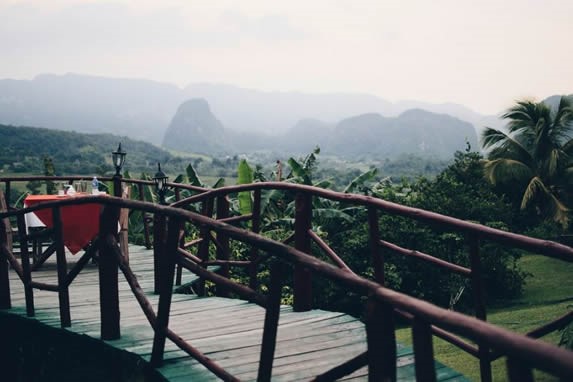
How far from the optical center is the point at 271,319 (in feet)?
8.08

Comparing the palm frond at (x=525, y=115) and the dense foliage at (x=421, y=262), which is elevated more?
the palm frond at (x=525, y=115)

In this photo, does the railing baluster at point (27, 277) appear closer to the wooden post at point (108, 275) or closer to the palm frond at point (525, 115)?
the wooden post at point (108, 275)

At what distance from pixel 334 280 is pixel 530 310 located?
8.55m

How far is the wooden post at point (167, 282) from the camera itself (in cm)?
319

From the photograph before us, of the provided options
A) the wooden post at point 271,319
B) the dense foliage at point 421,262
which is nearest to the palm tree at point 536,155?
the dense foliage at point 421,262

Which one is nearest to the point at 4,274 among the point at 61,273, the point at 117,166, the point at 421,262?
the point at 61,273

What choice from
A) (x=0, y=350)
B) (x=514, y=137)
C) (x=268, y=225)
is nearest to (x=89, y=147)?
Result: (x=514, y=137)

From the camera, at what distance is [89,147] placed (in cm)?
7488

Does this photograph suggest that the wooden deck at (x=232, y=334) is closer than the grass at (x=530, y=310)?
Yes

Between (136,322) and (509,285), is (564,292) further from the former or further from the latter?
(136,322)

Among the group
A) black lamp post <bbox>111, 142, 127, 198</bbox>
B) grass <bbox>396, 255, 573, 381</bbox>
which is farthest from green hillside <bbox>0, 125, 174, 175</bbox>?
black lamp post <bbox>111, 142, 127, 198</bbox>

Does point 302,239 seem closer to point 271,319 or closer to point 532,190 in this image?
point 271,319

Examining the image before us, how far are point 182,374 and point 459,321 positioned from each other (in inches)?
84.1

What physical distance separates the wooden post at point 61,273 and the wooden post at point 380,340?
9.26ft
